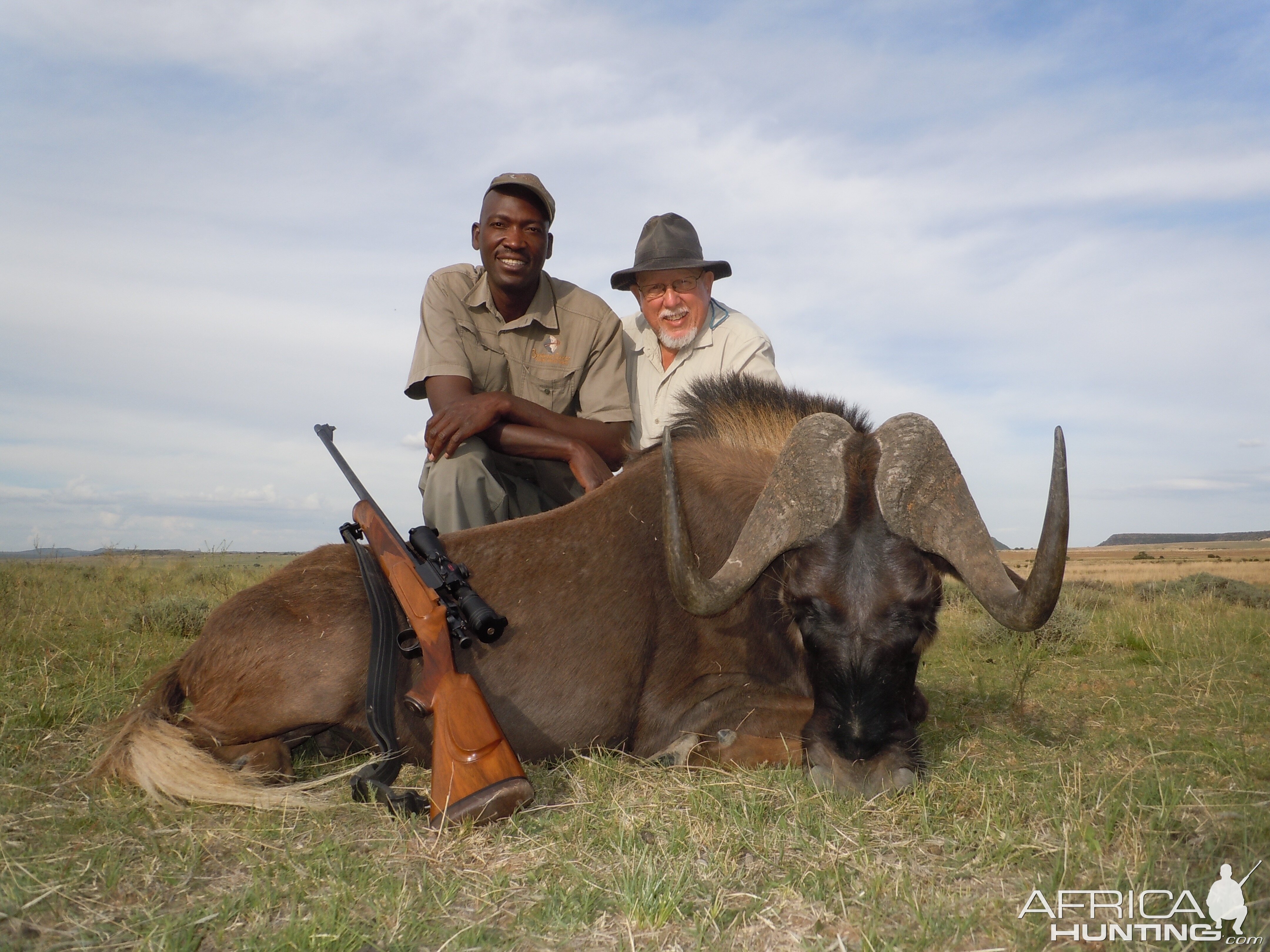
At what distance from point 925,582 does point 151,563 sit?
58.5ft

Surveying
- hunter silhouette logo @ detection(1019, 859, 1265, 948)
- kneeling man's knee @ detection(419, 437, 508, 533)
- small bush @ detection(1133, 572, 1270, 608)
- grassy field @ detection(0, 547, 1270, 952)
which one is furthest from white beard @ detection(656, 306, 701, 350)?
small bush @ detection(1133, 572, 1270, 608)

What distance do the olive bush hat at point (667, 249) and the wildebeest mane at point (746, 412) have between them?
1.87 meters

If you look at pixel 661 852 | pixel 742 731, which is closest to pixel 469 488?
pixel 742 731

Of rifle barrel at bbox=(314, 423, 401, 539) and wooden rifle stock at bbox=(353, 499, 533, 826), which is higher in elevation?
rifle barrel at bbox=(314, 423, 401, 539)

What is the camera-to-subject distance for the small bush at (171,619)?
7.00 m

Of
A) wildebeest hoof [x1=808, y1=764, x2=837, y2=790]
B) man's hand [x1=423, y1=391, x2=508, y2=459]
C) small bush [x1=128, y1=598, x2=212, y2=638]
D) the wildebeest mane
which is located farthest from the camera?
small bush [x1=128, y1=598, x2=212, y2=638]

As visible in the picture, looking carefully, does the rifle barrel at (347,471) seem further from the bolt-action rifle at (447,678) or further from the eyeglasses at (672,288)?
the eyeglasses at (672,288)


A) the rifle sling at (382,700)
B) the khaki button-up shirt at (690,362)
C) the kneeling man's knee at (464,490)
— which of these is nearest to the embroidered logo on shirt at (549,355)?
the khaki button-up shirt at (690,362)

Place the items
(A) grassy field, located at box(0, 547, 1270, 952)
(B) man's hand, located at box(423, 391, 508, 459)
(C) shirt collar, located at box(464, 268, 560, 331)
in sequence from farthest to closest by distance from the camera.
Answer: (C) shirt collar, located at box(464, 268, 560, 331), (B) man's hand, located at box(423, 391, 508, 459), (A) grassy field, located at box(0, 547, 1270, 952)

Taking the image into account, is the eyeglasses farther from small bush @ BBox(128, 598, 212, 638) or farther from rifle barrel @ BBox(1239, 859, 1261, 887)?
rifle barrel @ BBox(1239, 859, 1261, 887)

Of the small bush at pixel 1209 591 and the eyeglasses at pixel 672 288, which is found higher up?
the eyeglasses at pixel 672 288

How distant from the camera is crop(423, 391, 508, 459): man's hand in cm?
525

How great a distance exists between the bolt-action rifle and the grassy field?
144 mm

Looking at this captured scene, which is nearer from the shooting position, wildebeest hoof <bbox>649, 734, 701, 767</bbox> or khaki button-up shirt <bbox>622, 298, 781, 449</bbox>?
wildebeest hoof <bbox>649, 734, 701, 767</bbox>
